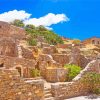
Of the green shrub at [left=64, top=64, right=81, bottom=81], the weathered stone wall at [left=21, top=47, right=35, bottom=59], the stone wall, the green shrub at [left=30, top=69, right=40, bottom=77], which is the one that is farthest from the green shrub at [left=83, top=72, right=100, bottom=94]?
the weathered stone wall at [left=21, top=47, right=35, bottom=59]

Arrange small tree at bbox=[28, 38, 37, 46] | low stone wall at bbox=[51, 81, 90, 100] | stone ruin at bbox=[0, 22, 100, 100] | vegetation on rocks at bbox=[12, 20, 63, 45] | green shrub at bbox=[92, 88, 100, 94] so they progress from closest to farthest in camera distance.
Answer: stone ruin at bbox=[0, 22, 100, 100] < low stone wall at bbox=[51, 81, 90, 100] < green shrub at bbox=[92, 88, 100, 94] < small tree at bbox=[28, 38, 37, 46] < vegetation on rocks at bbox=[12, 20, 63, 45]

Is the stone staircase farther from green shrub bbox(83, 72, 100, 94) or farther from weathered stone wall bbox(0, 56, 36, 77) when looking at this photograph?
weathered stone wall bbox(0, 56, 36, 77)

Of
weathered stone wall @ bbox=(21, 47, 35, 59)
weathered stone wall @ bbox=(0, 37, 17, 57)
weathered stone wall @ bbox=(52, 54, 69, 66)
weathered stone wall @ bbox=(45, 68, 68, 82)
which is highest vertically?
weathered stone wall @ bbox=(0, 37, 17, 57)

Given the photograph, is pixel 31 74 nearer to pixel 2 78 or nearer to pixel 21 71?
pixel 21 71

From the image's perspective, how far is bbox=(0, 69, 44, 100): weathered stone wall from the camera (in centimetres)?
1232

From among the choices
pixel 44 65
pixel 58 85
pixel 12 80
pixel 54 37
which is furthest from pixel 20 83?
pixel 54 37

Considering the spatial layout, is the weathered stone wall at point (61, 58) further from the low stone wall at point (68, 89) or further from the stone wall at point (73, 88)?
the low stone wall at point (68, 89)

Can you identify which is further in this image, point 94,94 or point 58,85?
point 94,94

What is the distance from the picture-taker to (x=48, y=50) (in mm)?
27719

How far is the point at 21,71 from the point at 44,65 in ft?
7.93

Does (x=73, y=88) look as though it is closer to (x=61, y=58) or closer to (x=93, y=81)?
(x=93, y=81)

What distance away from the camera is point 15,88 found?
12758 mm

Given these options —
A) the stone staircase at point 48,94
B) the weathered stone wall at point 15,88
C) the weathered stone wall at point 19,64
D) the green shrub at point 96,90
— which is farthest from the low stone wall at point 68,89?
the weathered stone wall at point 19,64

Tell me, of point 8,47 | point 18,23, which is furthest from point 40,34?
point 8,47
